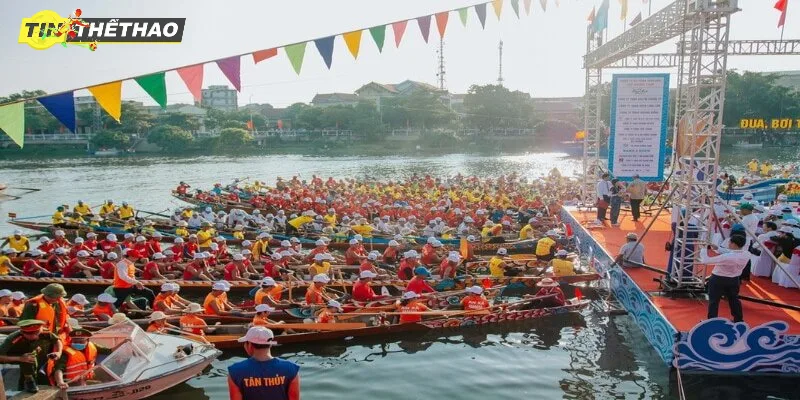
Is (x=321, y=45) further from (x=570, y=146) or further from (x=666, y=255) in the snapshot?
(x=570, y=146)

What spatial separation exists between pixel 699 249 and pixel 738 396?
2.53 metres

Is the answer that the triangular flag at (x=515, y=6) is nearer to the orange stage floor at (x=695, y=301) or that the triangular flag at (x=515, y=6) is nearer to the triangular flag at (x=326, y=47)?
the triangular flag at (x=326, y=47)

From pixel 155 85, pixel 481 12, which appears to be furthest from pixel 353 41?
pixel 155 85

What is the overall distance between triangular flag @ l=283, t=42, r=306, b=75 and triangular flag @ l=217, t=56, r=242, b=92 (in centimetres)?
101

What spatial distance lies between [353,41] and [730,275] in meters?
7.81

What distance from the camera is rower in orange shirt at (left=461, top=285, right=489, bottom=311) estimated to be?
10757 mm

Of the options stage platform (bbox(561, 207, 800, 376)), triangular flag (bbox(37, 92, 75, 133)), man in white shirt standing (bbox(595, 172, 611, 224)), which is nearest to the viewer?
stage platform (bbox(561, 207, 800, 376))

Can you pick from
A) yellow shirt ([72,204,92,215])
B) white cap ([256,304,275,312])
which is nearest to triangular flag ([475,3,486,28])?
white cap ([256,304,275,312])

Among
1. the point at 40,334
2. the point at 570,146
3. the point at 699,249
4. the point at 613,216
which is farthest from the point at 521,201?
the point at 570,146

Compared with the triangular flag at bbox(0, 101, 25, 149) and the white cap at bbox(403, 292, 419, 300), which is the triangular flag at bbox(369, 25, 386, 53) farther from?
the triangular flag at bbox(0, 101, 25, 149)

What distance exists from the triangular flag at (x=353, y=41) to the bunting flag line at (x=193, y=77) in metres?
2.85

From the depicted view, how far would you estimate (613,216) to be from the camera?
623 inches

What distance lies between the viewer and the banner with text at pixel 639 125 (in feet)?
50.1

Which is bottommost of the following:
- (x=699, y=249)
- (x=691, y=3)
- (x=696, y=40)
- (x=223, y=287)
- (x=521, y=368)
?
(x=521, y=368)
